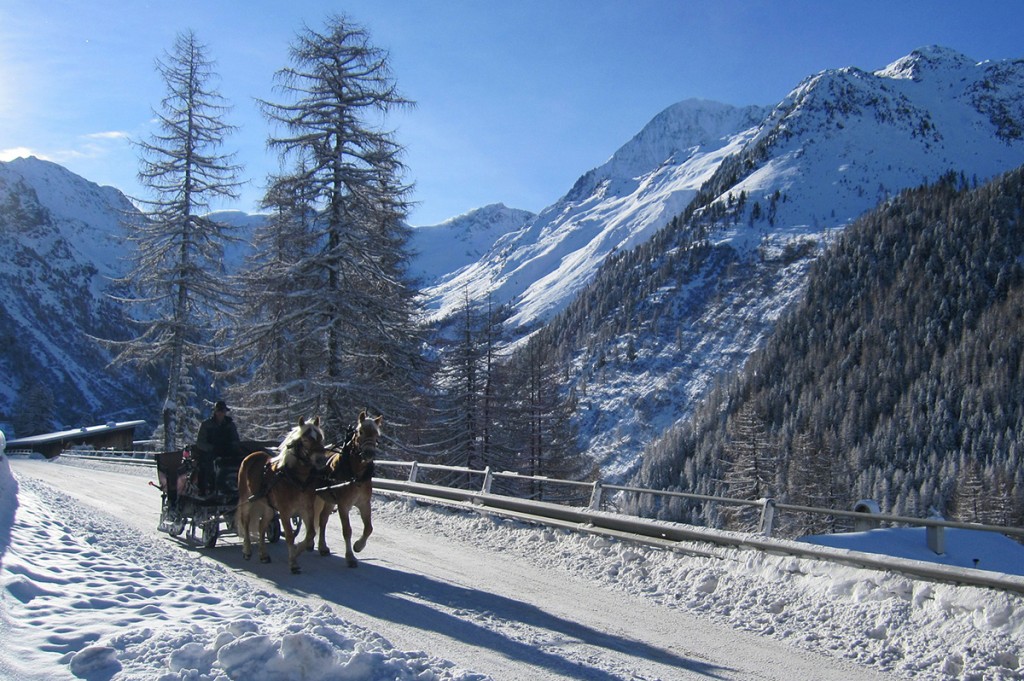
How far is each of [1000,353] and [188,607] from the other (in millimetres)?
159341

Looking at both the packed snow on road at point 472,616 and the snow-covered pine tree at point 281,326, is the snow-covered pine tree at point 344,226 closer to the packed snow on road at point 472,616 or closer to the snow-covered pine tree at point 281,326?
the snow-covered pine tree at point 281,326

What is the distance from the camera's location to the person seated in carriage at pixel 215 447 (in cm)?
1166

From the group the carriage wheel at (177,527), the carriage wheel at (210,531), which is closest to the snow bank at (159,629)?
the carriage wheel at (210,531)

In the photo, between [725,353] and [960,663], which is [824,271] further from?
[960,663]

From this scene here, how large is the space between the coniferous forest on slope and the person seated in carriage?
6923cm

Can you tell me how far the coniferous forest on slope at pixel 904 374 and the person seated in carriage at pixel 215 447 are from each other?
6923 cm

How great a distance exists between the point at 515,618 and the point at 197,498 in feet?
20.8

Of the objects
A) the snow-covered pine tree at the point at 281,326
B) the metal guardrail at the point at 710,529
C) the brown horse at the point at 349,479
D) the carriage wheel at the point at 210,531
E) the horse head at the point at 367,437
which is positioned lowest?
the carriage wheel at the point at 210,531

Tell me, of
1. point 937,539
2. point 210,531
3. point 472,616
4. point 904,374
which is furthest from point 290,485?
point 904,374

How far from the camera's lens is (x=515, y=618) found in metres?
8.03

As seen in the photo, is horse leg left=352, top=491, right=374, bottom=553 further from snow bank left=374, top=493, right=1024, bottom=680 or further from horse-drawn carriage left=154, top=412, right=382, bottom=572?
snow bank left=374, top=493, right=1024, bottom=680

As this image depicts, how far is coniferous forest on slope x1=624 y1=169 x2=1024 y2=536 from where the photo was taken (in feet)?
338

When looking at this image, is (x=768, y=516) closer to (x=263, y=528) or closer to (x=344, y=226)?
(x=263, y=528)

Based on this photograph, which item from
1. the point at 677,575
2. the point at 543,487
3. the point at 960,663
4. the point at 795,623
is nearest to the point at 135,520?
the point at 677,575
